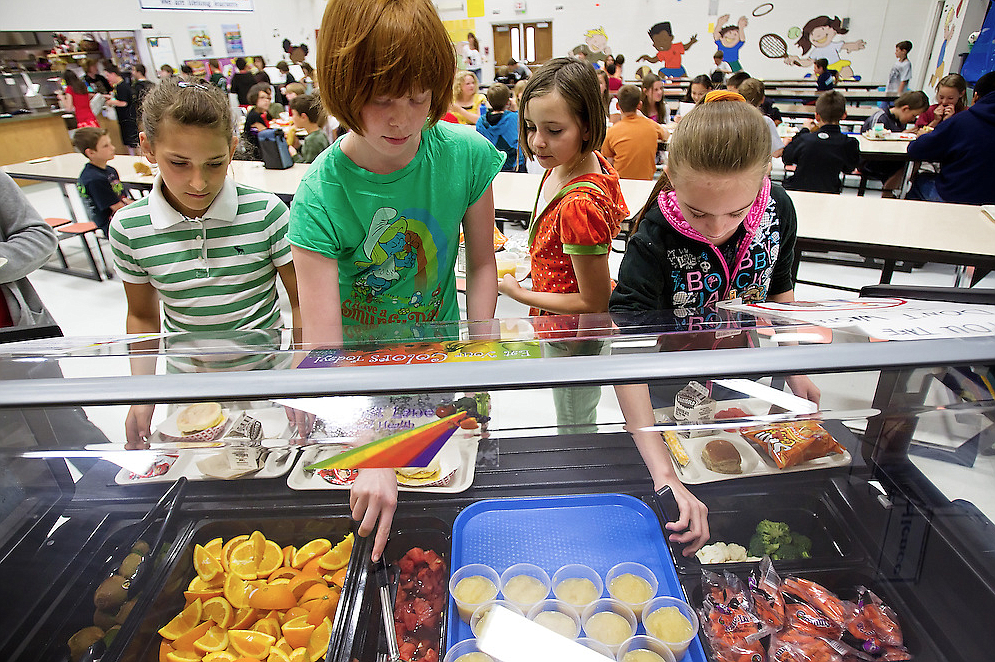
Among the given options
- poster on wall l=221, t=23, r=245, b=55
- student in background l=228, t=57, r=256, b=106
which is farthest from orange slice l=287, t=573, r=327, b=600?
poster on wall l=221, t=23, r=245, b=55

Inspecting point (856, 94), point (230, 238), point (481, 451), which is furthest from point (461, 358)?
point (856, 94)

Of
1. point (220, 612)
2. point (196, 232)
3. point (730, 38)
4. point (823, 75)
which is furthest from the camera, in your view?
point (730, 38)

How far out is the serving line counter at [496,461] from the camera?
2.62 feet

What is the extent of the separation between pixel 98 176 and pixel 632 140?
4.43m

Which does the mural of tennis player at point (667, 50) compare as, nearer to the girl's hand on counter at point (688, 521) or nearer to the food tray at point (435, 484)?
the girl's hand on counter at point (688, 521)

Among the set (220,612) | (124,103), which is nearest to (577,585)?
(220,612)

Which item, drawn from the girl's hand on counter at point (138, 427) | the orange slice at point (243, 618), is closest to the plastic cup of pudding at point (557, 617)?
the orange slice at point (243, 618)

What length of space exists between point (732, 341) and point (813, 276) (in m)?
4.88

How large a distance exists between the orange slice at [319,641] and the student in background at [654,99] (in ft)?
22.9

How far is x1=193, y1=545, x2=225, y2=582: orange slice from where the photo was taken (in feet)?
4.11

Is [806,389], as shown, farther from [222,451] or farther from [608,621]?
[222,451]

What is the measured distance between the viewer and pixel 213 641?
1162mm

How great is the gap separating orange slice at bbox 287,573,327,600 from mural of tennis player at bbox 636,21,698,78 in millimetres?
12552

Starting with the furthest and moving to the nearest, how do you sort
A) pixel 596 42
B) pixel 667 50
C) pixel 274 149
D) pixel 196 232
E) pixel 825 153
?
pixel 596 42 < pixel 667 50 < pixel 274 149 < pixel 825 153 < pixel 196 232
